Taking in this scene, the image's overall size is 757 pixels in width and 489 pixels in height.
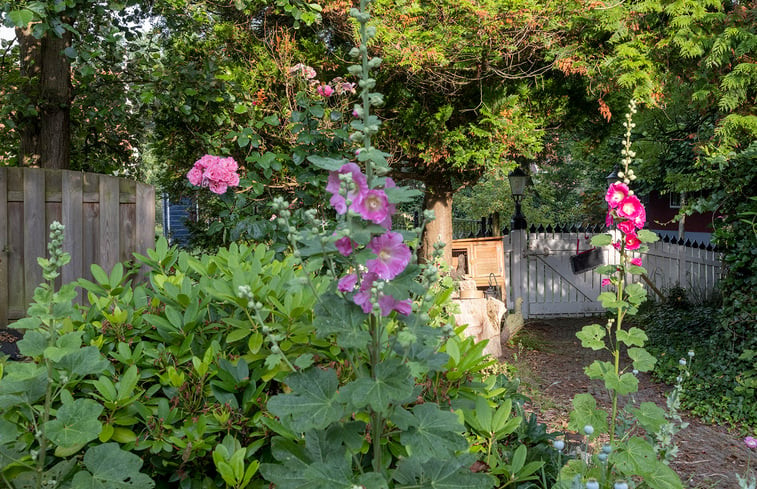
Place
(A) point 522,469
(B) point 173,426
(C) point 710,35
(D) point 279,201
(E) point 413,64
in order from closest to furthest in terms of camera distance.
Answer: (D) point 279,201
(B) point 173,426
(A) point 522,469
(C) point 710,35
(E) point 413,64

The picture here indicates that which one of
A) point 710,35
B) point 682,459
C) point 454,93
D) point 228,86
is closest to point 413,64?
point 454,93

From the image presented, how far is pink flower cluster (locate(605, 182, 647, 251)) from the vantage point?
203 cm

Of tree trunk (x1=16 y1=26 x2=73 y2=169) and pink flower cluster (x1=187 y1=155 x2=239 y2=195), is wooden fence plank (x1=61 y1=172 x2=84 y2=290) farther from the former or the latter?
pink flower cluster (x1=187 y1=155 x2=239 y2=195)

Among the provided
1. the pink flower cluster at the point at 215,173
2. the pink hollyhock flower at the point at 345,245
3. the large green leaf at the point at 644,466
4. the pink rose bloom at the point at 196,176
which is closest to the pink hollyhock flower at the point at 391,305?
the pink hollyhock flower at the point at 345,245

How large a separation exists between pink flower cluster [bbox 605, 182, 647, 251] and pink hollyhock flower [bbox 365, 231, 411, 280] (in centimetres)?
124

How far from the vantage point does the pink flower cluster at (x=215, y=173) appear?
3.90m

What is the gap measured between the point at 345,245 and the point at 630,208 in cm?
138

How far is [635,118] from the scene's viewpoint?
741 cm

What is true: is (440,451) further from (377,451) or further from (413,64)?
(413,64)

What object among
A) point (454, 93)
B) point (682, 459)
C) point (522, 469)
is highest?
point (454, 93)

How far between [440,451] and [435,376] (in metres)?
0.60

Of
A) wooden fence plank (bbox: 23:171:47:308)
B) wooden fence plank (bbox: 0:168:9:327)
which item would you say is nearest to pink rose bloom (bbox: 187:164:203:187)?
wooden fence plank (bbox: 23:171:47:308)

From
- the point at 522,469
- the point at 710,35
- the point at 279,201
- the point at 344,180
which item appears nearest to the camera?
the point at 344,180

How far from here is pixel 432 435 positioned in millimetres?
1091
